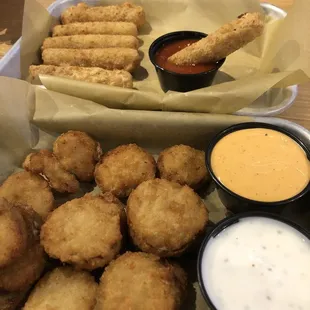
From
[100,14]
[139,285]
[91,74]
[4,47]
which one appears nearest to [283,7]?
[100,14]

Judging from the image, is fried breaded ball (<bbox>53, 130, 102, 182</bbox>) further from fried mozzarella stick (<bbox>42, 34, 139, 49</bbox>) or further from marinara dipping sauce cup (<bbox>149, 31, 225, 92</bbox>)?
fried mozzarella stick (<bbox>42, 34, 139, 49</bbox>)

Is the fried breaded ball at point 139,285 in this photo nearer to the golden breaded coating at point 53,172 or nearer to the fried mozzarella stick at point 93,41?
the golden breaded coating at point 53,172

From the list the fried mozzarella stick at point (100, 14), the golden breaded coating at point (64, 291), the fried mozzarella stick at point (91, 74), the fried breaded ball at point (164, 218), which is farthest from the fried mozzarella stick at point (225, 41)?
the golden breaded coating at point (64, 291)

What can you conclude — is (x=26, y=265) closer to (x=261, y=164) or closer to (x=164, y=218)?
(x=164, y=218)

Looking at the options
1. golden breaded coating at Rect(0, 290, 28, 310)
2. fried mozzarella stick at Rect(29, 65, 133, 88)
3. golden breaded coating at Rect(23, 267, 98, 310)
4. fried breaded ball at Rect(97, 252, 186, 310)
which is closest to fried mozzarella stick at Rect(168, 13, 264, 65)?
fried mozzarella stick at Rect(29, 65, 133, 88)

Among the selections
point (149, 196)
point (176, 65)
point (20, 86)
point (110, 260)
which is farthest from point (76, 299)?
point (176, 65)

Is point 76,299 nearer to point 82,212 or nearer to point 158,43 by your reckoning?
point 82,212
